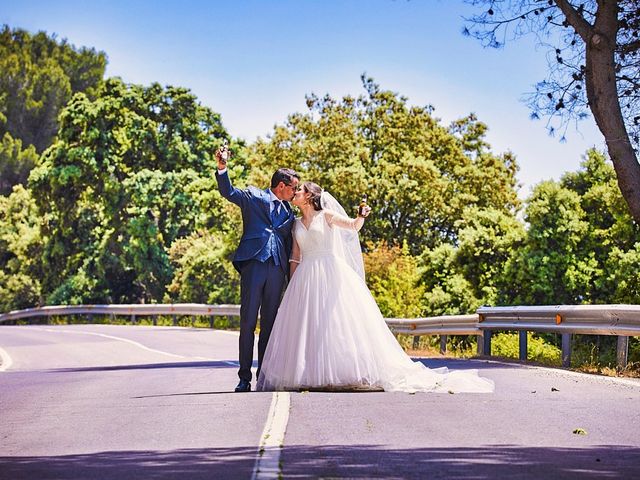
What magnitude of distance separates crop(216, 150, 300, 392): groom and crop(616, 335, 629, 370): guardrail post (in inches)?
188

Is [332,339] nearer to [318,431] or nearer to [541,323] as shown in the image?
[318,431]

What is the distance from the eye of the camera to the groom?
11.9 m

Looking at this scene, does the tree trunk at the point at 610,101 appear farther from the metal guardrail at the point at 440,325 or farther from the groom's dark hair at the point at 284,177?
the groom's dark hair at the point at 284,177

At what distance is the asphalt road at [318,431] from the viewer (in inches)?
270

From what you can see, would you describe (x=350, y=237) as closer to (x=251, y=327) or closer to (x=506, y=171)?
(x=251, y=327)

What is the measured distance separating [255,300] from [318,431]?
359 centimetres

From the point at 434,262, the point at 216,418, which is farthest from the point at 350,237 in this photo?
the point at 434,262

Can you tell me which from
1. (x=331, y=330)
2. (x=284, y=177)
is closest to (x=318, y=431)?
(x=331, y=330)

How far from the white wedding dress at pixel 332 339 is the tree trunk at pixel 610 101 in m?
6.96

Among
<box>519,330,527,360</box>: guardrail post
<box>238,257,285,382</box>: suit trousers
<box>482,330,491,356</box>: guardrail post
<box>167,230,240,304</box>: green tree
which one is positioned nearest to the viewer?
<box>238,257,285,382</box>: suit trousers

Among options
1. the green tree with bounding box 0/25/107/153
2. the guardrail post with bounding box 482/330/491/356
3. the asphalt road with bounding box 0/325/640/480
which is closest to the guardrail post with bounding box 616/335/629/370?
the asphalt road with bounding box 0/325/640/480

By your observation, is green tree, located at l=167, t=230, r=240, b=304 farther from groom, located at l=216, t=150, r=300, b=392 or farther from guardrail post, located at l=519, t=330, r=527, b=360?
groom, located at l=216, t=150, r=300, b=392

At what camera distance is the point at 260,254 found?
11.9 m

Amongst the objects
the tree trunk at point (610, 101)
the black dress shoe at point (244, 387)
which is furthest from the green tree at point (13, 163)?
the black dress shoe at point (244, 387)
